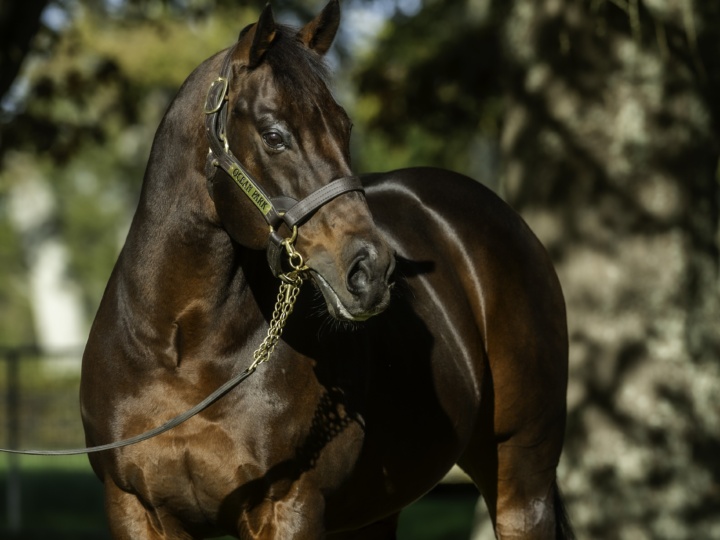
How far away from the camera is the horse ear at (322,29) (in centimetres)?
345

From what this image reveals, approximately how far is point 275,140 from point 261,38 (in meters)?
0.29

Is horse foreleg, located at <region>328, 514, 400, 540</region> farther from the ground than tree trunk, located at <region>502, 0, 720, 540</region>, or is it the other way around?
horse foreleg, located at <region>328, 514, 400, 540</region>

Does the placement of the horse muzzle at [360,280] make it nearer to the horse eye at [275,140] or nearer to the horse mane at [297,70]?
the horse eye at [275,140]

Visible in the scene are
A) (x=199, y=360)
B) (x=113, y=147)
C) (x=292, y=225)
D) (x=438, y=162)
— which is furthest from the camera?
(x=113, y=147)

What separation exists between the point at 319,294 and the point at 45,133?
6970mm

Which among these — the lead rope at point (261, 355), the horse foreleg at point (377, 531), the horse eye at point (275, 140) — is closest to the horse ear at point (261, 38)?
the horse eye at point (275, 140)

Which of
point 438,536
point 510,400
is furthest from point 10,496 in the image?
point 510,400

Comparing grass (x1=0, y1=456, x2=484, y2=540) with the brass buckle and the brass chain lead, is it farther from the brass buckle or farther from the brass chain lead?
the brass buckle

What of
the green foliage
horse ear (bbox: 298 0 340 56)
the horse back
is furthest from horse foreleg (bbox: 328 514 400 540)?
the green foliage

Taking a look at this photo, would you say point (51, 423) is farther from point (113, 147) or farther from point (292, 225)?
point (113, 147)

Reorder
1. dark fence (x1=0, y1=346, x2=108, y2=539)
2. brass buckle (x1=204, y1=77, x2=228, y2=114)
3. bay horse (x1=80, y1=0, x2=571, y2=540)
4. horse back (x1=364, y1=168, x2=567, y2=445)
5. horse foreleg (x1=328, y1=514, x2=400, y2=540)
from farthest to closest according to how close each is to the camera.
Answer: dark fence (x1=0, y1=346, x2=108, y2=539)
horse foreleg (x1=328, y1=514, x2=400, y2=540)
horse back (x1=364, y1=168, x2=567, y2=445)
brass buckle (x1=204, y1=77, x2=228, y2=114)
bay horse (x1=80, y1=0, x2=571, y2=540)

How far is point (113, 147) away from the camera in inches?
1283

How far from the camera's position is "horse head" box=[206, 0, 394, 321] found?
2.95m

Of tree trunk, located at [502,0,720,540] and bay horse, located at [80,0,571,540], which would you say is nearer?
bay horse, located at [80,0,571,540]
